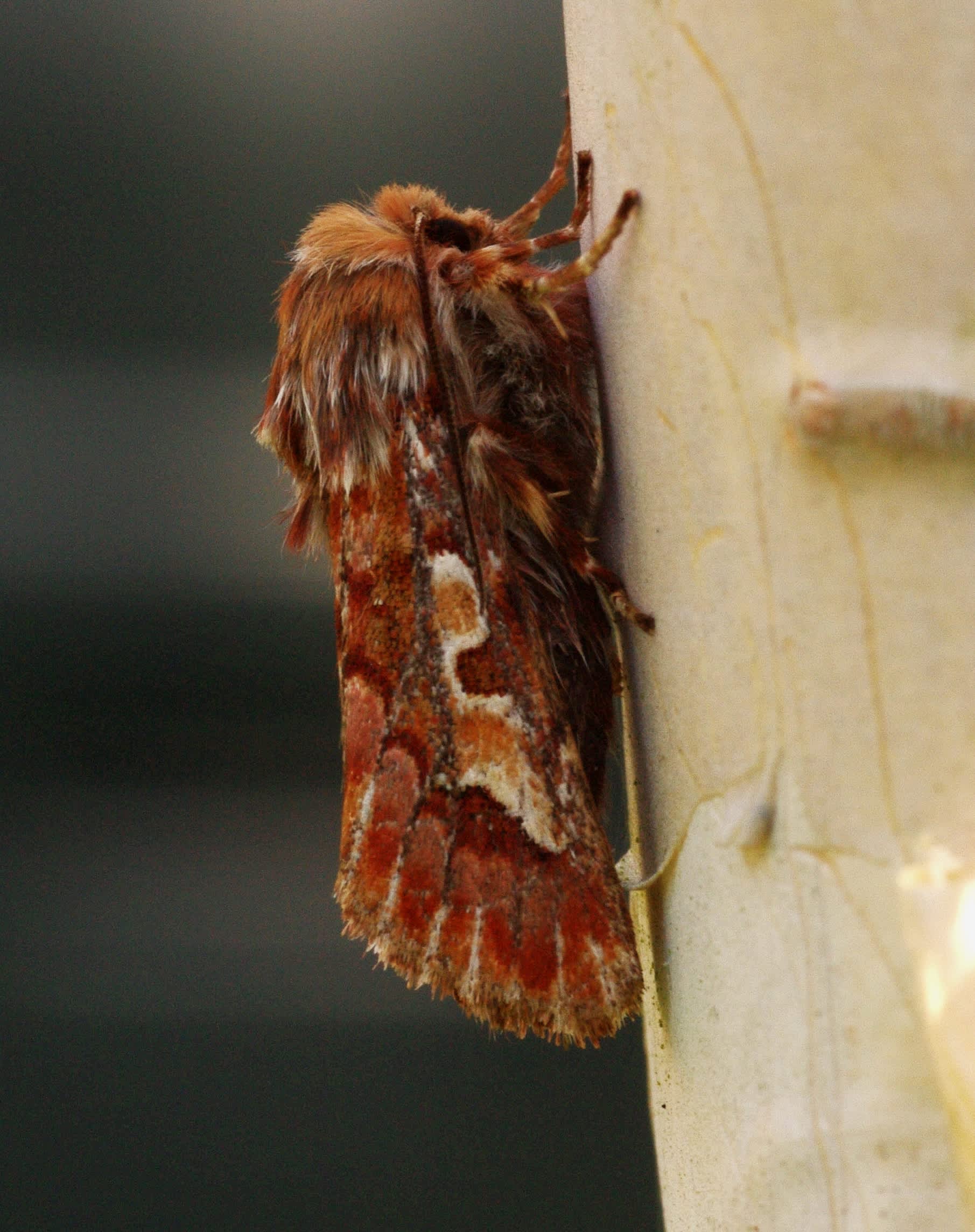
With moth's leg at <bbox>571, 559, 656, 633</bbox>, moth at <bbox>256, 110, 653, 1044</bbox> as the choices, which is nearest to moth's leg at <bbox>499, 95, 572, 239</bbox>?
moth at <bbox>256, 110, 653, 1044</bbox>

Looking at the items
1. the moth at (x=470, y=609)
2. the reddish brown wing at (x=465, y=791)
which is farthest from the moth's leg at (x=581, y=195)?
the reddish brown wing at (x=465, y=791)

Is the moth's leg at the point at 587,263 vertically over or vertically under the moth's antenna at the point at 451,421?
over

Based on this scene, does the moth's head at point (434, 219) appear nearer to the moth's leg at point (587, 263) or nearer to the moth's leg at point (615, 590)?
the moth's leg at point (587, 263)

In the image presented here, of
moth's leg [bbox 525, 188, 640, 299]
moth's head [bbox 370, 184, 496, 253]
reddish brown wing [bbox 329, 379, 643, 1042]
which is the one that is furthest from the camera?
moth's head [bbox 370, 184, 496, 253]

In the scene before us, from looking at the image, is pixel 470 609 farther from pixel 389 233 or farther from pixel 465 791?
pixel 389 233

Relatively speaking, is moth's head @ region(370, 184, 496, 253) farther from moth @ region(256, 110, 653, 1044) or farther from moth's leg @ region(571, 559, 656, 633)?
moth's leg @ region(571, 559, 656, 633)

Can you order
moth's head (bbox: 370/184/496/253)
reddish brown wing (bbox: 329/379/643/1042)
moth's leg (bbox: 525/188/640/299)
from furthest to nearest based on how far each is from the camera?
moth's head (bbox: 370/184/496/253) → reddish brown wing (bbox: 329/379/643/1042) → moth's leg (bbox: 525/188/640/299)

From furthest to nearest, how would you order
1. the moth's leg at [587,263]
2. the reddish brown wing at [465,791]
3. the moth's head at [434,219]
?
the moth's head at [434,219] → the reddish brown wing at [465,791] → the moth's leg at [587,263]
